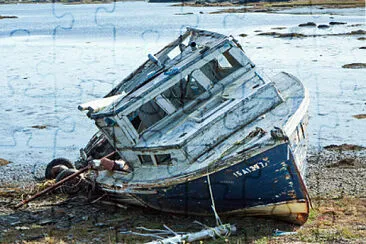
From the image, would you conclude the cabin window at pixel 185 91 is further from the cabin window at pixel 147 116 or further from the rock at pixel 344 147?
the rock at pixel 344 147

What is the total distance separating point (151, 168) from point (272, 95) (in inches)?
132

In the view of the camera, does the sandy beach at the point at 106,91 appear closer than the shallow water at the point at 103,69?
Yes

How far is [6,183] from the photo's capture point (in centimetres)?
1995

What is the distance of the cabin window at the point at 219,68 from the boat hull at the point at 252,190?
345cm

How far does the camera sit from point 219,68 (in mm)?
16781

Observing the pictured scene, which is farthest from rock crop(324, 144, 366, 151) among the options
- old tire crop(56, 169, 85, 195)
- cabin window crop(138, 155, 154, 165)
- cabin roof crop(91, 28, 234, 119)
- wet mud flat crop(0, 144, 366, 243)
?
cabin window crop(138, 155, 154, 165)

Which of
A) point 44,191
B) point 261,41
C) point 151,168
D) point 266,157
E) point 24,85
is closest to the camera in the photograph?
point 266,157

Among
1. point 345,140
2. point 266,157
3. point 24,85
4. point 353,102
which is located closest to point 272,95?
point 266,157

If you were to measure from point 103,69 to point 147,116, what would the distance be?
25.9 m

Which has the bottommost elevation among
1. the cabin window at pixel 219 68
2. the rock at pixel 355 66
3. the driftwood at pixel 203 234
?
the rock at pixel 355 66

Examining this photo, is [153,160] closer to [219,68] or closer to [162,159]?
[162,159]

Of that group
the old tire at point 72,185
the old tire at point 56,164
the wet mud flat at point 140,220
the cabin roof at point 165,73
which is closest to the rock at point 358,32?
the wet mud flat at point 140,220

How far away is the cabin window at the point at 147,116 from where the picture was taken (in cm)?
1573

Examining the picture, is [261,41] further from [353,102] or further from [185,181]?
[185,181]
